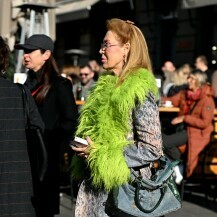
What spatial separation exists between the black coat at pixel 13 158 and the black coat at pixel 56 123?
1254 millimetres

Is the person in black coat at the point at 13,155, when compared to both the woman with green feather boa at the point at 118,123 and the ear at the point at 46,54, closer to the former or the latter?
the woman with green feather boa at the point at 118,123

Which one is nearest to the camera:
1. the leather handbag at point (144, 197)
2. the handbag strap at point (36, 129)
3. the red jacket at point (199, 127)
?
the leather handbag at point (144, 197)

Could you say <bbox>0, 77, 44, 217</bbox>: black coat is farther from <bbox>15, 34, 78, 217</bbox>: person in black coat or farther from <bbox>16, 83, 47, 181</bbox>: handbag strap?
<bbox>15, 34, 78, 217</bbox>: person in black coat

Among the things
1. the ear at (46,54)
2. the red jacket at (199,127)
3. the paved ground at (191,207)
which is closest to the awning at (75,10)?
the paved ground at (191,207)

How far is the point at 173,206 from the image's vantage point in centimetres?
423

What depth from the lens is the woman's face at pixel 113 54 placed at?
Result: 4.41 metres

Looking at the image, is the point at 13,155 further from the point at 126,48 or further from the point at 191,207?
the point at 191,207

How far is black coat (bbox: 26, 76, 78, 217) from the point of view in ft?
20.5

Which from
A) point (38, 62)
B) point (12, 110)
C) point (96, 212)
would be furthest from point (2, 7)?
point (96, 212)

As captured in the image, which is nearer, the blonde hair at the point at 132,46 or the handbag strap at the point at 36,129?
the blonde hair at the point at 132,46

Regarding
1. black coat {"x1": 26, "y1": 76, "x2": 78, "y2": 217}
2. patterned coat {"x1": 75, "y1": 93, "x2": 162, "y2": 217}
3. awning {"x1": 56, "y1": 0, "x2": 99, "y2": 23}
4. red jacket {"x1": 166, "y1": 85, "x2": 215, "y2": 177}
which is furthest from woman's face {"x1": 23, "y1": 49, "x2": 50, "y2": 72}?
awning {"x1": 56, "y1": 0, "x2": 99, "y2": 23}

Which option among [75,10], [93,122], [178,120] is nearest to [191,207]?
[178,120]

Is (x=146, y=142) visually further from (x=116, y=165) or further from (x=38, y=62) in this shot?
(x=38, y=62)

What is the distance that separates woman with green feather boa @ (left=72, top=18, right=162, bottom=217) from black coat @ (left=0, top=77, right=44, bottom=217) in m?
0.55
